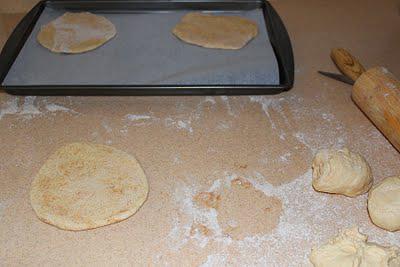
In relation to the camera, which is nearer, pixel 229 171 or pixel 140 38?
pixel 229 171

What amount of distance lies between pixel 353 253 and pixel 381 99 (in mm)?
541

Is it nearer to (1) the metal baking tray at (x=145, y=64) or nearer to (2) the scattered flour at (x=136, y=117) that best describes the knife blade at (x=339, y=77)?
(1) the metal baking tray at (x=145, y=64)

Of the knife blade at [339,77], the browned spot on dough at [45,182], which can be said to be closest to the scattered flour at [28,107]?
the browned spot on dough at [45,182]

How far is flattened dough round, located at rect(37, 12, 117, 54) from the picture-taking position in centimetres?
161

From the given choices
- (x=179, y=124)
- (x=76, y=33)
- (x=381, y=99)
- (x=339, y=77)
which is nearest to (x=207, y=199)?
(x=179, y=124)

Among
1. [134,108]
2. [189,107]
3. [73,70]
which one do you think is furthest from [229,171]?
[73,70]

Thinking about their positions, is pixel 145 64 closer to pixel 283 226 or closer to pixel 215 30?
pixel 215 30

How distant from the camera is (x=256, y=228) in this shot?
110cm

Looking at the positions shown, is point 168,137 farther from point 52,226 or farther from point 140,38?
point 140,38

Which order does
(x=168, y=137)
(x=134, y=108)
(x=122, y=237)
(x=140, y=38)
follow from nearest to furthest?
(x=122, y=237) < (x=168, y=137) < (x=134, y=108) < (x=140, y=38)

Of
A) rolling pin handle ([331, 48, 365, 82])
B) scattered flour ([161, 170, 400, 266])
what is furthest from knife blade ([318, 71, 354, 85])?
scattered flour ([161, 170, 400, 266])

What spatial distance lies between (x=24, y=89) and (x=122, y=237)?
0.65 meters

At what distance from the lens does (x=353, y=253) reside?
0.98 meters

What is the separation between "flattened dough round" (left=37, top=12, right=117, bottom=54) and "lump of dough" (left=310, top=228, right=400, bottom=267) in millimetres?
1149
